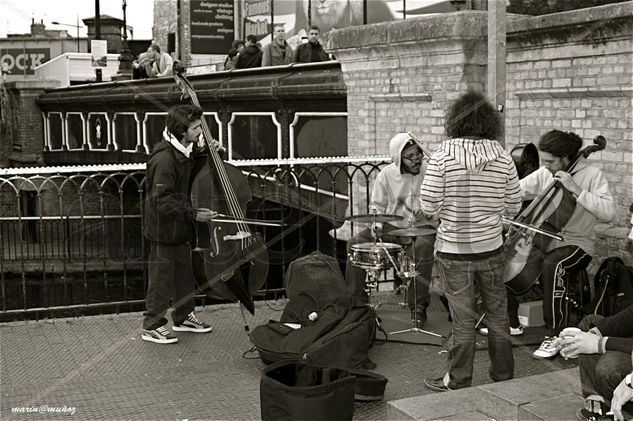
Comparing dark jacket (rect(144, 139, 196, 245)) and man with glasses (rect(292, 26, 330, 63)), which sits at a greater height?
man with glasses (rect(292, 26, 330, 63))

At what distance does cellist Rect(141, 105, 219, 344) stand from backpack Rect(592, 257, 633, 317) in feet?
9.21

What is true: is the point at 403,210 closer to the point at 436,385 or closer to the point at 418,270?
the point at 418,270

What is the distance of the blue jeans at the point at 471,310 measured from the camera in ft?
17.3

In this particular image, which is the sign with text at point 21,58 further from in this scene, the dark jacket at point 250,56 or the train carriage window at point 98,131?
the dark jacket at point 250,56

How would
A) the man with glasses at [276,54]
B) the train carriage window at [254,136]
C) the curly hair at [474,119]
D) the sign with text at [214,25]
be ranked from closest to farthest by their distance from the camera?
the curly hair at [474,119]
the train carriage window at [254,136]
the man with glasses at [276,54]
the sign with text at [214,25]

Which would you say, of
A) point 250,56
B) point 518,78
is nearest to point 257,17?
point 250,56

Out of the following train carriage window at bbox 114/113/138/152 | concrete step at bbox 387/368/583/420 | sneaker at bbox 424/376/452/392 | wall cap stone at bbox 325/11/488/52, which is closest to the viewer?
concrete step at bbox 387/368/583/420

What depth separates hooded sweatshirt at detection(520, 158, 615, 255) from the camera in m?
6.12

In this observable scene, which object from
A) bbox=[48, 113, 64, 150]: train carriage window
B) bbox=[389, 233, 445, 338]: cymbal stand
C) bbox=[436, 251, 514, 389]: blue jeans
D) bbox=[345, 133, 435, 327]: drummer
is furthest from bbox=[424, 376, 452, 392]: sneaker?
bbox=[48, 113, 64, 150]: train carriage window

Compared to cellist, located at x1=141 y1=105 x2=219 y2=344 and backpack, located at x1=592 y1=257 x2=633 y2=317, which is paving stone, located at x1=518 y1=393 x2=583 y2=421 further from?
cellist, located at x1=141 y1=105 x2=219 y2=344

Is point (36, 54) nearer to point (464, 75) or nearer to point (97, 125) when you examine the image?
point (97, 125)

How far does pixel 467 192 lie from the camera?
5195 mm

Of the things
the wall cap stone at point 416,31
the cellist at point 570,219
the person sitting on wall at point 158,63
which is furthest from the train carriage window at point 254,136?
the cellist at point 570,219

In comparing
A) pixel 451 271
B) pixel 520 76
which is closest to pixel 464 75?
pixel 520 76
